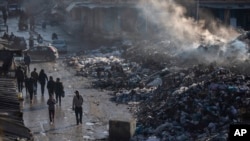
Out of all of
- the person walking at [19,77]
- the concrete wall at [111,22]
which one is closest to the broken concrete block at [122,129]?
the person walking at [19,77]

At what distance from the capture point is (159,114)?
15.9 meters

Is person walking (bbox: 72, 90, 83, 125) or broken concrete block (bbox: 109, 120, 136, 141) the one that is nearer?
broken concrete block (bbox: 109, 120, 136, 141)

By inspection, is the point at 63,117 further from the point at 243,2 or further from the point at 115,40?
the point at 243,2

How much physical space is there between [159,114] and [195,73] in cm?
488

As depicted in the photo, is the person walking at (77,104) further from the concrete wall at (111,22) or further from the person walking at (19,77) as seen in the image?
the concrete wall at (111,22)

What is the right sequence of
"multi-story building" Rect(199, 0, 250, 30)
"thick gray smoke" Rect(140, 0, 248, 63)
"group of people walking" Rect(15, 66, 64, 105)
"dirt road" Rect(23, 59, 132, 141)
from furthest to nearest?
"multi-story building" Rect(199, 0, 250, 30) → "thick gray smoke" Rect(140, 0, 248, 63) → "group of people walking" Rect(15, 66, 64, 105) → "dirt road" Rect(23, 59, 132, 141)

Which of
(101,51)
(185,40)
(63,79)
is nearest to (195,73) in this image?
(63,79)

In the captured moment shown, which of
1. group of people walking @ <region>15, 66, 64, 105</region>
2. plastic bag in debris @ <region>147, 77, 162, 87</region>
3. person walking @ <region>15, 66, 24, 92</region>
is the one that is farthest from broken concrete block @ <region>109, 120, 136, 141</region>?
plastic bag in debris @ <region>147, 77, 162, 87</region>

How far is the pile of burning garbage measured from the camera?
45.4 feet

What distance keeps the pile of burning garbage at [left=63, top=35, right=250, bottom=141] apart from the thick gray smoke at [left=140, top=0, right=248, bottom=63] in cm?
47

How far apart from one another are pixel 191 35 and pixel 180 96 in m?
20.9

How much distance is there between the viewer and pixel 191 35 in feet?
121

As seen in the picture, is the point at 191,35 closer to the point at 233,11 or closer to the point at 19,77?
the point at 233,11

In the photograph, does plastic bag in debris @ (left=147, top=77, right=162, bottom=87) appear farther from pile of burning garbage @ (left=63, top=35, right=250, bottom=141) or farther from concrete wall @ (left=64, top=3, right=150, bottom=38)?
concrete wall @ (left=64, top=3, right=150, bottom=38)
